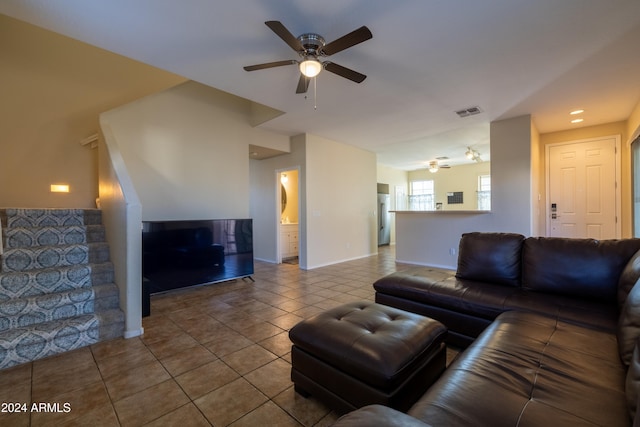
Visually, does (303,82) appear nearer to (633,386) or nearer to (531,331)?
(531,331)

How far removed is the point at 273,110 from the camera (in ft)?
14.8

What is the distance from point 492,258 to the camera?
251 centimetres

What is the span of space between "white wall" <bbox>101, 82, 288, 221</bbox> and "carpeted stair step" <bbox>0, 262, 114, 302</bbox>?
1.31 m

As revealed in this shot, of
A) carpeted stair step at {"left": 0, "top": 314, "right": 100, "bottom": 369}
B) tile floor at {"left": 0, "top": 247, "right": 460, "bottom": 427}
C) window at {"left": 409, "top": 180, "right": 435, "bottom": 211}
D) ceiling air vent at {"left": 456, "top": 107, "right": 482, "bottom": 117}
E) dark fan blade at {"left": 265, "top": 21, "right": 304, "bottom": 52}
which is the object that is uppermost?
ceiling air vent at {"left": 456, "top": 107, "right": 482, "bottom": 117}

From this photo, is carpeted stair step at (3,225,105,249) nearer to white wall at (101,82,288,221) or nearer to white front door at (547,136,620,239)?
white wall at (101,82,288,221)

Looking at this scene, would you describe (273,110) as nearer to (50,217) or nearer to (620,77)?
(50,217)

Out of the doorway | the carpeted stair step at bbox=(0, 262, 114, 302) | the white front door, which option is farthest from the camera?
the doorway

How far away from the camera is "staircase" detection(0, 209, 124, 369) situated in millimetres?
2182

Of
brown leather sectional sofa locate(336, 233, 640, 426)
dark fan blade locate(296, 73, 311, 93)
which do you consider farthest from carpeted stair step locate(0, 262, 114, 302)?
brown leather sectional sofa locate(336, 233, 640, 426)

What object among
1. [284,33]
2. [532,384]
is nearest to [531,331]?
[532,384]

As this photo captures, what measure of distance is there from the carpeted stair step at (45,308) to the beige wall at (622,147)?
272 inches

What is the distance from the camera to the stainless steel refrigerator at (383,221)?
28.0 feet

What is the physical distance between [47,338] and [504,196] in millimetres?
5794

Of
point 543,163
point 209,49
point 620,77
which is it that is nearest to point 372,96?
point 209,49
